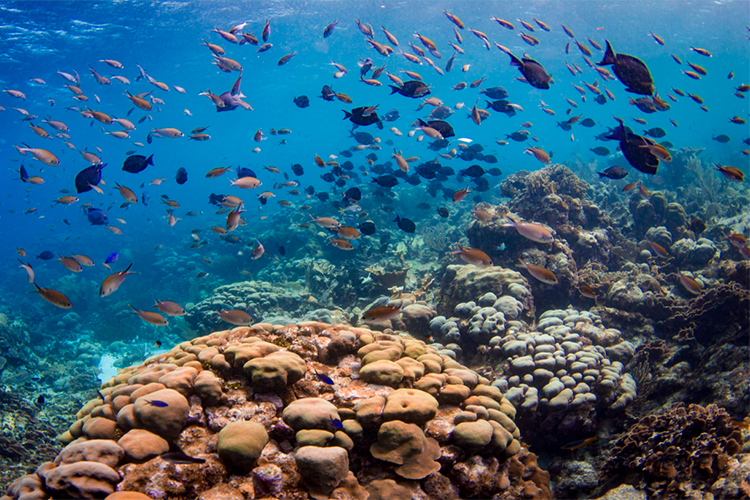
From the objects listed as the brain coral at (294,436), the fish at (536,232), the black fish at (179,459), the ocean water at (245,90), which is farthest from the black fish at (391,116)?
the black fish at (179,459)

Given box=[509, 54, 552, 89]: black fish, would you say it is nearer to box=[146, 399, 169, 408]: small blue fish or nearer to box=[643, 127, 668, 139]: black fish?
box=[146, 399, 169, 408]: small blue fish

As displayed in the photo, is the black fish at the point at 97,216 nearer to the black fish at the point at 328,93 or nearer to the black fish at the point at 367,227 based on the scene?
the black fish at the point at 328,93

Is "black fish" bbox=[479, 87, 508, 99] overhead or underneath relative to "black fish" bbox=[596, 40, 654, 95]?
underneath

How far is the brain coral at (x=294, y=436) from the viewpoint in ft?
6.74

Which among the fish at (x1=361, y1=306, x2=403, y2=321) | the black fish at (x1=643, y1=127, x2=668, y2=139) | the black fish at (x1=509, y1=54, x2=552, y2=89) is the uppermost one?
the black fish at (x1=509, y1=54, x2=552, y2=89)

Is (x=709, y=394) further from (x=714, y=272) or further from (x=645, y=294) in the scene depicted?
(x=714, y=272)

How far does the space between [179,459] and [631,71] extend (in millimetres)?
5432

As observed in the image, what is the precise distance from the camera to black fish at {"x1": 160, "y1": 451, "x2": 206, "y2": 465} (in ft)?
6.75

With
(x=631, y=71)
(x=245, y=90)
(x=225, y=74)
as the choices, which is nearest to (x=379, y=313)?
(x=631, y=71)

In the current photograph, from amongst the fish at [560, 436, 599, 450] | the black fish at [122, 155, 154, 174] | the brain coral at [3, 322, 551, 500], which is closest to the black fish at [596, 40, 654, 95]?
the brain coral at [3, 322, 551, 500]

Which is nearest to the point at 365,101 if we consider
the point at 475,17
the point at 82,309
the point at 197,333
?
the point at 475,17

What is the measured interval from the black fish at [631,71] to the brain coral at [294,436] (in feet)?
12.0

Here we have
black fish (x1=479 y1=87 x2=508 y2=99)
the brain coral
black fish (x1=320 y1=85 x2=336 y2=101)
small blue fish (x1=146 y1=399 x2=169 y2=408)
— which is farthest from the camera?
black fish (x1=479 y1=87 x2=508 y2=99)

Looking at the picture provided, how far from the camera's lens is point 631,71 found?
140 inches
